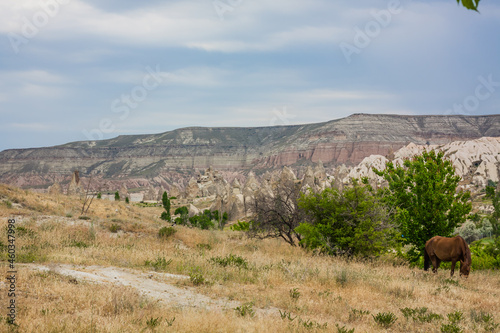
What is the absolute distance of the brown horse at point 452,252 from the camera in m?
13.7

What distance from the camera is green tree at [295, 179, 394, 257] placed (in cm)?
1650

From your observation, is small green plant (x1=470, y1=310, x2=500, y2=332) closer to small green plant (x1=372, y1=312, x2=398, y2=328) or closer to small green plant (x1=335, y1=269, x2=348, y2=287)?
small green plant (x1=372, y1=312, x2=398, y2=328)

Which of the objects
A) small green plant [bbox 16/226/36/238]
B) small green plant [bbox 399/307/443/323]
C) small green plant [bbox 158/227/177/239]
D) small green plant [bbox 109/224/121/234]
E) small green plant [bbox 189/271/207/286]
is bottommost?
small green plant [bbox 158/227/177/239]

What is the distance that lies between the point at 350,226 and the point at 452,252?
13.2 feet

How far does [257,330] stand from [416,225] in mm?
14502

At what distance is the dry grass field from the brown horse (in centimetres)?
49

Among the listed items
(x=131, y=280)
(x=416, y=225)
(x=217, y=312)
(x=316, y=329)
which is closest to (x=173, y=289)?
(x=131, y=280)

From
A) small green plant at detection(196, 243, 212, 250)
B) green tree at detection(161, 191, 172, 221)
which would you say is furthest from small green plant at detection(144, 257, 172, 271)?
green tree at detection(161, 191, 172, 221)

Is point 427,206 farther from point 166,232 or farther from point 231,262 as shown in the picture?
point 166,232

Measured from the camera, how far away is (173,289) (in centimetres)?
934

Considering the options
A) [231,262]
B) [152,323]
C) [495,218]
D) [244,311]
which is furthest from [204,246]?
[495,218]

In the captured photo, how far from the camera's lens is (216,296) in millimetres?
8945

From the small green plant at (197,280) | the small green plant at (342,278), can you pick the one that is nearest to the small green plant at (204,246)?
the small green plant at (197,280)

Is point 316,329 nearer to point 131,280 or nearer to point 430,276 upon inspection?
point 131,280
